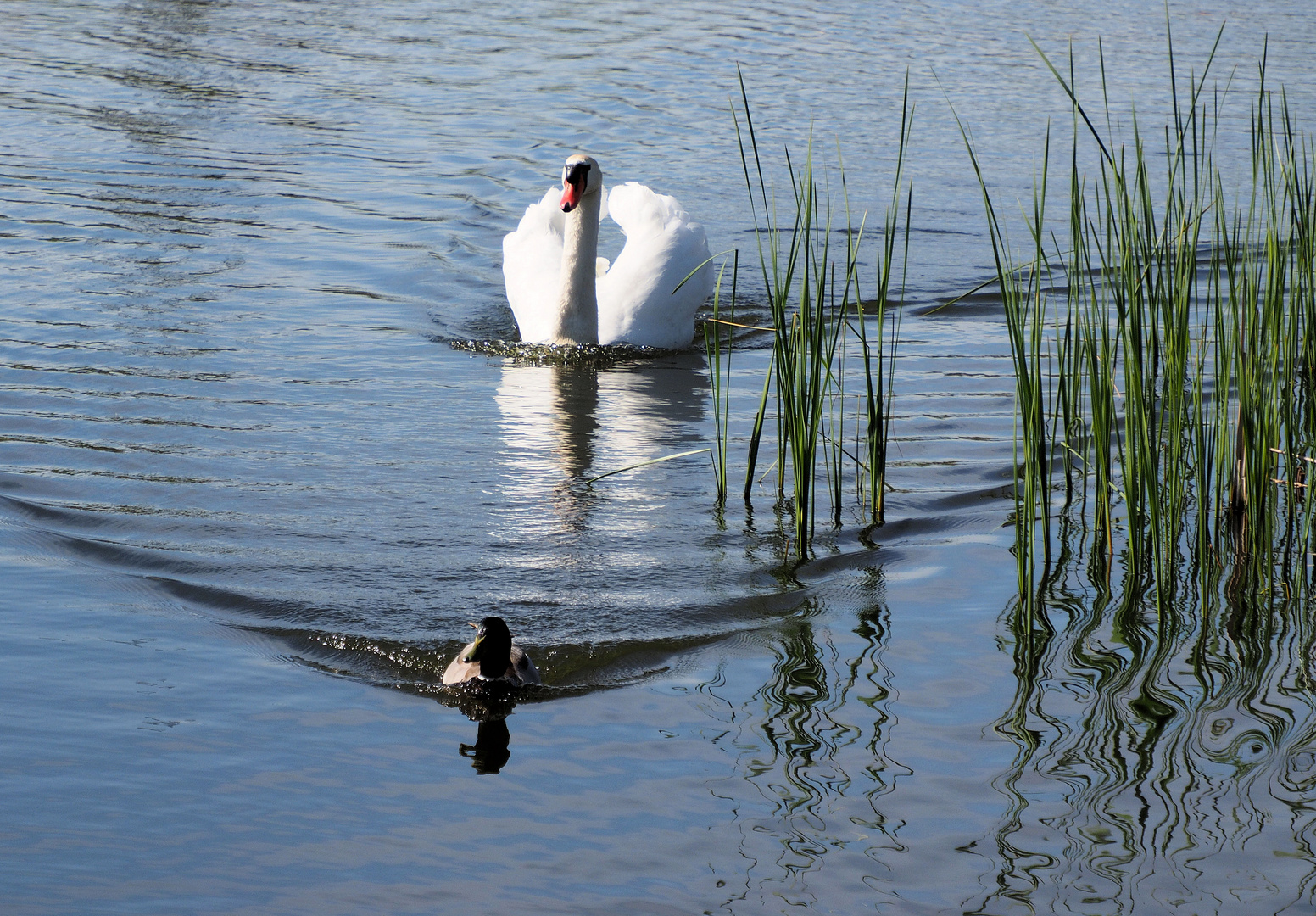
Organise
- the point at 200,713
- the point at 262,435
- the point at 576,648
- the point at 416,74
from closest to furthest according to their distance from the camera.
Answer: the point at 200,713
the point at 576,648
the point at 262,435
the point at 416,74

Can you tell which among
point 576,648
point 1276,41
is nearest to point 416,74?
point 1276,41

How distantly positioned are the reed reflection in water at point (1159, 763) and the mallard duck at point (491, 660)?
1.45m

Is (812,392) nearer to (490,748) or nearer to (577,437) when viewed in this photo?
(490,748)

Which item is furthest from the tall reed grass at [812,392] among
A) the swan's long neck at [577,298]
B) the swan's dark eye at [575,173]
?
the swan's dark eye at [575,173]

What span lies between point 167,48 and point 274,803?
15733 millimetres

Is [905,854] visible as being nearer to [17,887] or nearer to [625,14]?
[17,887]

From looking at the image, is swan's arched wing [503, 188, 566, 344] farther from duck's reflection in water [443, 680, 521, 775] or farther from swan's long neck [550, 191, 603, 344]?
duck's reflection in water [443, 680, 521, 775]

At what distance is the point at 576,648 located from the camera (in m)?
5.13

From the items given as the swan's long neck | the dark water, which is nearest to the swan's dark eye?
the swan's long neck

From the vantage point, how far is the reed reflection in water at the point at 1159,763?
373cm

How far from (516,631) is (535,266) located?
5.18m

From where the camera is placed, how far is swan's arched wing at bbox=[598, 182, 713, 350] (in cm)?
961

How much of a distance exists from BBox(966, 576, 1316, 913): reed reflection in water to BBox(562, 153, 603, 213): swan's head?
4.85 metres

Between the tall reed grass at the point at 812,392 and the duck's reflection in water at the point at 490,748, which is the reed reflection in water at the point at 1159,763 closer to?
the tall reed grass at the point at 812,392
